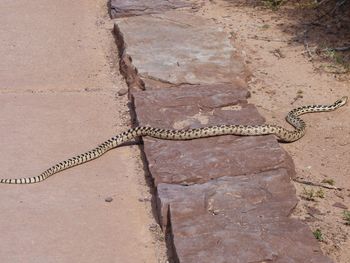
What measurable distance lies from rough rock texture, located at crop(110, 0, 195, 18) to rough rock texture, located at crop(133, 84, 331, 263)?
4.19 meters

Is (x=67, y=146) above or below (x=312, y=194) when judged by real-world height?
below

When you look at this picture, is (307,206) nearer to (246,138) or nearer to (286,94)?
(246,138)

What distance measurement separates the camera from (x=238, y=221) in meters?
7.52

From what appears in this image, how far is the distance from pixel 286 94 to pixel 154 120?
243 cm

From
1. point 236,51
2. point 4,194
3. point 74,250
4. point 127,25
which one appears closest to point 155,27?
point 127,25

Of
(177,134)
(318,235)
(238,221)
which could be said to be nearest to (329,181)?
(318,235)

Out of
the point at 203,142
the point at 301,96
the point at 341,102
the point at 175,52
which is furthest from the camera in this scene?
the point at 175,52

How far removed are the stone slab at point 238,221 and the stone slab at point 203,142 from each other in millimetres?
306

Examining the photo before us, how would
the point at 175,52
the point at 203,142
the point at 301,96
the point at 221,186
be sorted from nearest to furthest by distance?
the point at 221,186 → the point at 203,142 → the point at 301,96 → the point at 175,52

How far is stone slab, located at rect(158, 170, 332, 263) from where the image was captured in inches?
273

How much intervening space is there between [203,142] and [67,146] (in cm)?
177

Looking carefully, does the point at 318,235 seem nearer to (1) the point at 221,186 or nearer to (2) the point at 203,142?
(1) the point at 221,186

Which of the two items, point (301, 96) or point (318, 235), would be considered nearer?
point (318, 235)

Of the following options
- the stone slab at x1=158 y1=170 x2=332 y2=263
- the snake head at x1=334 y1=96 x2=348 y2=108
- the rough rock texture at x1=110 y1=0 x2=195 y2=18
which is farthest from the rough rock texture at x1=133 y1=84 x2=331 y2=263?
the rough rock texture at x1=110 y1=0 x2=195 y2=18
